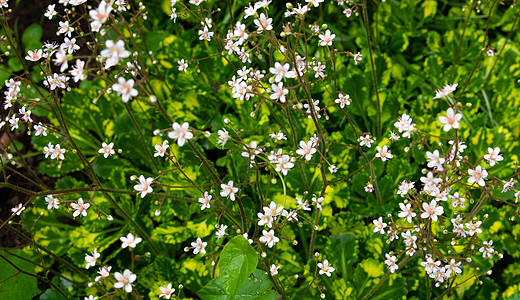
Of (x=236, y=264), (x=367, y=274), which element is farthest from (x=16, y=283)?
(x=367, y=274)

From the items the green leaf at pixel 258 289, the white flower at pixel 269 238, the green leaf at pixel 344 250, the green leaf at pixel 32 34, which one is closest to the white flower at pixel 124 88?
the white flower at pixel 269 238

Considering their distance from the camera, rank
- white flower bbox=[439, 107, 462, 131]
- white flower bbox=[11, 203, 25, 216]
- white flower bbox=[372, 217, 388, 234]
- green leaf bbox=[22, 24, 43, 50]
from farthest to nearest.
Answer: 1. green leaf bbox=[22, 24, 43, 50]
2. white flower bbox=[372, 217, 388, 234]
3. white flower bbox=[11, 203, 25, 216]
4. white flower bbox=[439, 107, 462, 131]

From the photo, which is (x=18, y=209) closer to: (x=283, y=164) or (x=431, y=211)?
(x=283, y=164)

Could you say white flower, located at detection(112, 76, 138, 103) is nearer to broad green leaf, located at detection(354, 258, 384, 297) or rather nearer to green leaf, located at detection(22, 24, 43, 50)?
broad green leaf, located at detection(354, 258, 384, 297)

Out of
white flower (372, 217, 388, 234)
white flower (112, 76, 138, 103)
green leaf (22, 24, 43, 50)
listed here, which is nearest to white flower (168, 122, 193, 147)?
white flower (112, 76, 138, 103)

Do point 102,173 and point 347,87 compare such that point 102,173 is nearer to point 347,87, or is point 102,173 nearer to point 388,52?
point 347,87

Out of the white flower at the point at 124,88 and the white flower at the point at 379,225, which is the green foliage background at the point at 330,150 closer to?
the white flower at the point at 379,225

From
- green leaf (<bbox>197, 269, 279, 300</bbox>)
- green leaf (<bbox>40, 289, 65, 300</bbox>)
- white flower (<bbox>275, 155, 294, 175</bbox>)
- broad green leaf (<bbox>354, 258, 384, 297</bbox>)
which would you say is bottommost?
broad green leaf (<bbox>354, 258, 384, 297</bbox>)

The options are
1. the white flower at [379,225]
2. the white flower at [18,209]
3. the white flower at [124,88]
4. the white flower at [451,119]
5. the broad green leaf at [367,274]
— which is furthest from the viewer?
the broad green leaf at [367,274]
